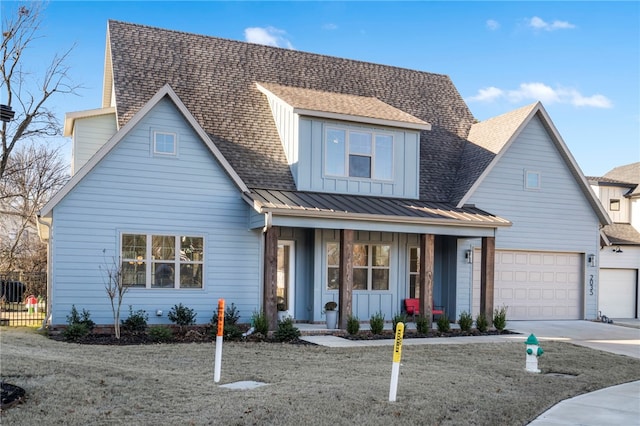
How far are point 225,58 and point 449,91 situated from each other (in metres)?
8.47

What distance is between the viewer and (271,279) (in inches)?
619

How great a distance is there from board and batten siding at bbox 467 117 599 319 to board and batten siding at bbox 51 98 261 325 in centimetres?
752

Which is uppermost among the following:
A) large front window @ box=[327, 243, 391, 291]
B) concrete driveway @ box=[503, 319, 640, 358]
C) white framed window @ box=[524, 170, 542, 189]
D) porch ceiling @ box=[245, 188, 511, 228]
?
white framed window @ box=[524, 170, 542, 189]

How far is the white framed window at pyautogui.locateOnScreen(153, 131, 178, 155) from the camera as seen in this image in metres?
16.2

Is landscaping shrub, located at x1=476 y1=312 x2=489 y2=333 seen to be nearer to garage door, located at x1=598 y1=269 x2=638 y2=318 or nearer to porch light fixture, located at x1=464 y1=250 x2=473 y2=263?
porch light fixture, located at x1=464 y1=250 x2=473 y2=263

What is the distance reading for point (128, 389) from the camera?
8.85m

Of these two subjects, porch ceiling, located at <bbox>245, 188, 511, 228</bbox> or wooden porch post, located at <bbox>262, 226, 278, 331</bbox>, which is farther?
porch ceiling, located at <bbox>245, 188, 511, 228</bbox>

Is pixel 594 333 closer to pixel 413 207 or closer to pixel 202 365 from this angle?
pixel 413 207

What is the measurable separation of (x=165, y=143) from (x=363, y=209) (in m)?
5.17

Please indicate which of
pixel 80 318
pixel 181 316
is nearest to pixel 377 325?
pixel 181 316

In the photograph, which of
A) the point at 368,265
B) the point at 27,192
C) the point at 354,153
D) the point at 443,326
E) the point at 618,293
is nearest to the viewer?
the point at 443,326

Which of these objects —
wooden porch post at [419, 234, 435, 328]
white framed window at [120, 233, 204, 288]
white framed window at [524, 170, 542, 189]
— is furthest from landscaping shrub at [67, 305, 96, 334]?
white framed window at [524, 170, 542, 189]

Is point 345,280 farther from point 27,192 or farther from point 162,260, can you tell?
point 27,192

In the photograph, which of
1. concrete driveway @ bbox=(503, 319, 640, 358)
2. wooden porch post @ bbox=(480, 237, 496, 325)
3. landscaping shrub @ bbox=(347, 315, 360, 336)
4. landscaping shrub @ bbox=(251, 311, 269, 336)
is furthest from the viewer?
wooden porch post @ bbox=(480, 237, 496, 325)
